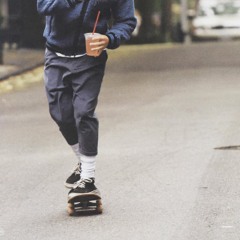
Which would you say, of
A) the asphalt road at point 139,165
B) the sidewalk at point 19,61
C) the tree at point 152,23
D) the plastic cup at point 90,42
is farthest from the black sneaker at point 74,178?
the tree at point 152,23

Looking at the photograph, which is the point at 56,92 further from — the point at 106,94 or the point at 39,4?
the point at 106,94

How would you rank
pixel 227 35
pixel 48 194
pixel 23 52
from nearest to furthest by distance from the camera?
1. pixel 48 194
2. pixel 23 52
3. pixel 227 35

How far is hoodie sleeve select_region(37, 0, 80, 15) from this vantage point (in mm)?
6812

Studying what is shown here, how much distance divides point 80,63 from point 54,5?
46 centimetres

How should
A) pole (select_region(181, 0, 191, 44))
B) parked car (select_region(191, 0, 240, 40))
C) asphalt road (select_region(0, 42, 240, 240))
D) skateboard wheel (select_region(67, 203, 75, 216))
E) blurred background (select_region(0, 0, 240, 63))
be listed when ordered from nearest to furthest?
→ asphalt road (select_region(0, 42, 240, 240))
skateboard wheel (select_region(67, 203, 75, 216))
blurred background (select_region(0, 0, 240, 63))
parked car (select_region(191, 0, 240, 40))
pole (select_region(181, 0, 191, 44))

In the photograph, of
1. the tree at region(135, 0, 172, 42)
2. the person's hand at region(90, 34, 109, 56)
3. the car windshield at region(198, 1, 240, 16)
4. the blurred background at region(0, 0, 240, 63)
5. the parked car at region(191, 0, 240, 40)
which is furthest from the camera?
the car windshield at region(198, 1, 240, 16)

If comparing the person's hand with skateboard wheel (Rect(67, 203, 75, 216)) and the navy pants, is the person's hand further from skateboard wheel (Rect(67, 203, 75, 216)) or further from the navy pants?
skateboard wheel (Rect(67, 203, 75, 216))

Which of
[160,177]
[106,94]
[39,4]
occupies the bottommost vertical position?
[106,94]

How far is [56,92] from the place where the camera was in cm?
715

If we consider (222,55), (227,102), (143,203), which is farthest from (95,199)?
(222,55)

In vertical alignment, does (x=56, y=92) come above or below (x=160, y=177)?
above

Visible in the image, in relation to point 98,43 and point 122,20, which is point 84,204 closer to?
point 98,43

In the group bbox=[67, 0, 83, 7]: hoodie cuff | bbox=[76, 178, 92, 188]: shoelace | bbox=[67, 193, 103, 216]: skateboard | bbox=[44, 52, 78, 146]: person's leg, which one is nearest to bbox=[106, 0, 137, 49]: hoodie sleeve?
bbox=[67, 0, 83, 7]: hoodie cuff

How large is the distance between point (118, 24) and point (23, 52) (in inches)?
793
